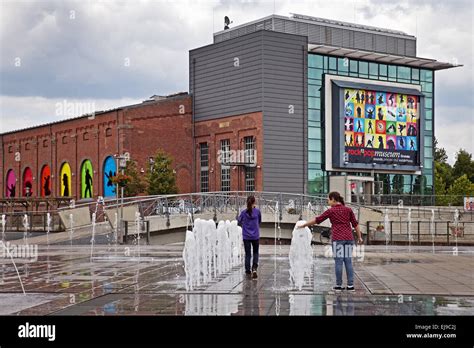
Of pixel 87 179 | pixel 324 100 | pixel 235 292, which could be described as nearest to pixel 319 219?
pixel 235 292

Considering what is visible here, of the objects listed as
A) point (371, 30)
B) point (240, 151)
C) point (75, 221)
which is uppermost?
point (371, 30)

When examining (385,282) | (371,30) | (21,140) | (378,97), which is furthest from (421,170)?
(385,282)

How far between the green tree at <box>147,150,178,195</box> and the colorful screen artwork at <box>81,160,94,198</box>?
10498 mm

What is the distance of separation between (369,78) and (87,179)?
2685 cm

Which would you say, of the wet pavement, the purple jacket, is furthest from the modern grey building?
the purple jacket

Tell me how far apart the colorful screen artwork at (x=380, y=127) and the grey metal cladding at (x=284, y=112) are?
4025mm

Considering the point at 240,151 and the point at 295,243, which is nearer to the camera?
the point at 295,243

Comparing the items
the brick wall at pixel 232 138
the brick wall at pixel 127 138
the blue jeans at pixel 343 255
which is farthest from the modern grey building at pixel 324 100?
the blue jeans at pixel 343 255

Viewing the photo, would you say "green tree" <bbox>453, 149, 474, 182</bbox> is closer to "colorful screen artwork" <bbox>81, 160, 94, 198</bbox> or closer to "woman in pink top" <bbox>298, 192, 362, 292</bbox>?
"colorful screen artwork" <bbox>81, 160, 94, 198</bbox>

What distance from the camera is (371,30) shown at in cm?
6575

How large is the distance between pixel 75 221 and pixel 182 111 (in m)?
23.9

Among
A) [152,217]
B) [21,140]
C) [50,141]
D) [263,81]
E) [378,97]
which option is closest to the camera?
[152,217]

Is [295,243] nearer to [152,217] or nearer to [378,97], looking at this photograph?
[152,217]

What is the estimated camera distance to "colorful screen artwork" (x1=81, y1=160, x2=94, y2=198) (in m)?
67.1
